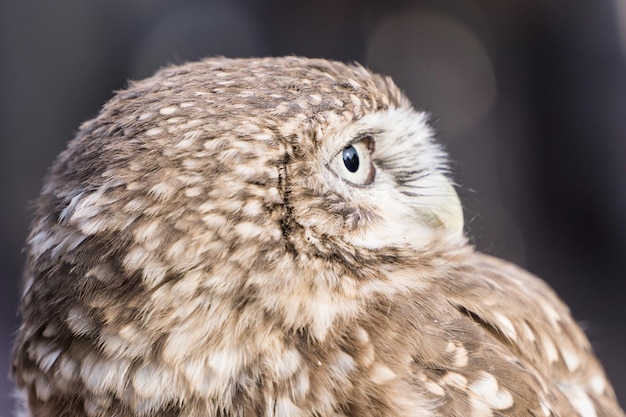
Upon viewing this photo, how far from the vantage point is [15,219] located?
3520 millimetres

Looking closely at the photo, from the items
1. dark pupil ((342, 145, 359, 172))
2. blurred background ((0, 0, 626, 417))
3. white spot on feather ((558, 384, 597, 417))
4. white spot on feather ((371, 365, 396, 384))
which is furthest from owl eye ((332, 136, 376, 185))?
blurred background ((0, 0, 626, 417))

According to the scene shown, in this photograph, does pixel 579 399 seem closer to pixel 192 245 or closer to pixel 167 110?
pixel 192 245

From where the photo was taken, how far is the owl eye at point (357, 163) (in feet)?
3.36

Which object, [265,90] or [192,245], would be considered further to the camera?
[265,90]

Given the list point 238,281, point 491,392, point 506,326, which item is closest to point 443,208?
point 506,326

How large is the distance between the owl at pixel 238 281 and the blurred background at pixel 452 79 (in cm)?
241

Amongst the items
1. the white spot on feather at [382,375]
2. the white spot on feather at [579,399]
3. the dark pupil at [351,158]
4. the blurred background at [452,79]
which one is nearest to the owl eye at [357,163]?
the dark pupil at [351,158]

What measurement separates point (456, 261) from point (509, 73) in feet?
9.47

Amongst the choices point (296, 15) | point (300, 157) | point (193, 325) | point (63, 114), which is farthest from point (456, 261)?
point (63, 114)

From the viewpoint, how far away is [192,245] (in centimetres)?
87

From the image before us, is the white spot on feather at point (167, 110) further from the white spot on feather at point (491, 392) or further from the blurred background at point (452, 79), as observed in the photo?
the blurred background at point (452, 79)

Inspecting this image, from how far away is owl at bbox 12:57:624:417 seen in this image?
2.87 ft

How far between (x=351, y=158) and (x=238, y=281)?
309mm

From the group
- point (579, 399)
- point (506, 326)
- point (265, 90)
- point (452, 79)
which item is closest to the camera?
point (265, 90)
